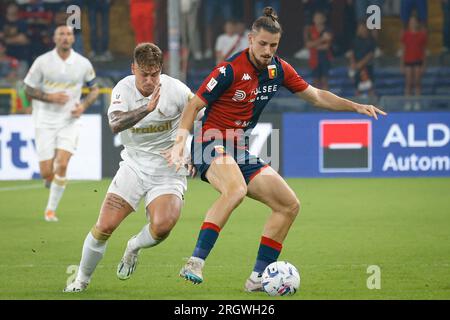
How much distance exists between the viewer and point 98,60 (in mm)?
25078

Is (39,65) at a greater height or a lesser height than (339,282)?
greater

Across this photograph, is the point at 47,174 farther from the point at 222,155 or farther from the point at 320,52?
the point at 320,52

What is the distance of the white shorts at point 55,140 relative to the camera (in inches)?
594

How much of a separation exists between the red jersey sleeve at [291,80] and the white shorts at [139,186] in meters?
1.18

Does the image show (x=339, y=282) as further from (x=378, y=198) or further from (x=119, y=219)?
(x=378, y=198)

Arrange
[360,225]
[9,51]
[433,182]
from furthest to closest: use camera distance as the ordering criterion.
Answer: [9,51] < [433,182] < [360,225]

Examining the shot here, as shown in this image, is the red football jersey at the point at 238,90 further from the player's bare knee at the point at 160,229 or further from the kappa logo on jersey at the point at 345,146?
the kappa logo on jersey at the point at 345,146

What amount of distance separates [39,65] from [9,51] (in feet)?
29.9

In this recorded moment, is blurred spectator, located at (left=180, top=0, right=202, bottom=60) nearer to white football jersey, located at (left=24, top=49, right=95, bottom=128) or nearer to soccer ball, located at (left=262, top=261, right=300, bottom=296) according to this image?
white football jersey, located at (left=24, top=49, right=95, bottom=128)

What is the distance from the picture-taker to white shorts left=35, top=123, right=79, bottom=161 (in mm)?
15078

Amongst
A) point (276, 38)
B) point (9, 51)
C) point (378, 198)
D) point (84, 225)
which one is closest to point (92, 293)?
point (276, 38)

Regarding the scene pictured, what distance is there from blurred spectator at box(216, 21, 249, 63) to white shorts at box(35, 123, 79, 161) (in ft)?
24.6

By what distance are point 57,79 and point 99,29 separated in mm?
9713

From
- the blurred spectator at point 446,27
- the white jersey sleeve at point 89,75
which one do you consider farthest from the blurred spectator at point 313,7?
the white jersey sleeve at point 89,75
